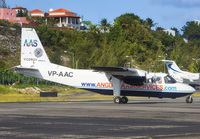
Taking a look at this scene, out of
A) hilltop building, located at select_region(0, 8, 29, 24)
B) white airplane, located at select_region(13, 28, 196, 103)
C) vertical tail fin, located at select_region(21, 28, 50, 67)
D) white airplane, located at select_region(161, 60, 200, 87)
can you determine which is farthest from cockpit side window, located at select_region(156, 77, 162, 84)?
hilltop building, located at select_region(0, 8, 29, 24)

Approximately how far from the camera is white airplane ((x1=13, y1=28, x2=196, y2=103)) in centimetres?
3481

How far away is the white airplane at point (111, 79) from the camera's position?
1371 inches

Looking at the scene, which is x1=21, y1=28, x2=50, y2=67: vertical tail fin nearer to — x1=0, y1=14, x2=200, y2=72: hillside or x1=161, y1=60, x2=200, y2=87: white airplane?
x1=161, y1=60, x2=200, y2=87: white airplane

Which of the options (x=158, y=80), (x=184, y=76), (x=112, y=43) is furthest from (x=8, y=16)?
(x=158, y=80)

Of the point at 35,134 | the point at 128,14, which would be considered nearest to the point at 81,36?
the point at 128,14

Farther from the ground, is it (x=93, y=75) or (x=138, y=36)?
(x=138, y=36)

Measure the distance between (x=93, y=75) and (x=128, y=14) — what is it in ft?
399

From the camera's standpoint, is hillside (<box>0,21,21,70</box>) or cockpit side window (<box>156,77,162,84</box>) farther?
hillside (<box>0,21,21,70</box>)

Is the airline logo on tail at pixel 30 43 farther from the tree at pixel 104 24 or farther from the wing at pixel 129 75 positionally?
the tree at pixel 104 24

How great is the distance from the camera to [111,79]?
35.5 m

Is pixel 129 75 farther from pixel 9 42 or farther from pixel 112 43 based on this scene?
pixel 9 42

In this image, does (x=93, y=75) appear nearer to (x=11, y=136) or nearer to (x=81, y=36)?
(x=11, y=136)

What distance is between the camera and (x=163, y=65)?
336ft

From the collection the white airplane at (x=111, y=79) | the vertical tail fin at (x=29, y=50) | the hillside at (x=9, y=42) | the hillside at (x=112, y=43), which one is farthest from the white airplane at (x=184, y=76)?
the hillside at (x=9, y=42)
